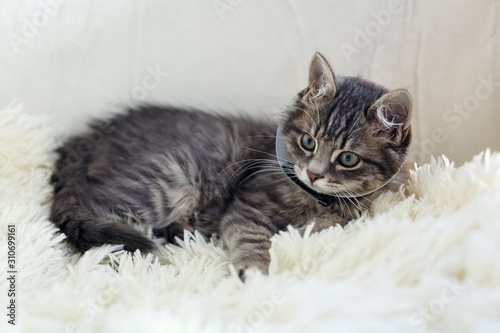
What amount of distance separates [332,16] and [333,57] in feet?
0.53

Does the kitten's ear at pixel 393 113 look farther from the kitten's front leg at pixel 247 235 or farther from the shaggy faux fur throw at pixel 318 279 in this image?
the kitten's front leg at pixel 247 235

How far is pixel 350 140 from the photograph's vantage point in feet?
4.26

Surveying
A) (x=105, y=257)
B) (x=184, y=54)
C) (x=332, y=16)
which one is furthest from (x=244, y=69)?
(x=105, y=257)

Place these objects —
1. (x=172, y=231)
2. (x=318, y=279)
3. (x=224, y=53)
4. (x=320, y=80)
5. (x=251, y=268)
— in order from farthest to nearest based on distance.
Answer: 1. (x=224, y=53)
2. (x=172, y=231)
3. (x=320, y=80)
4. (x=251, y=268)
5. (x=318, y=279)

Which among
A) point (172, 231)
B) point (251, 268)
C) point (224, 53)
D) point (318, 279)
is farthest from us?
point (224, 53)

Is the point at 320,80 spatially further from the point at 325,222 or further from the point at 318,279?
the point at 318,279

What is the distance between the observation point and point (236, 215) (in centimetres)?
148

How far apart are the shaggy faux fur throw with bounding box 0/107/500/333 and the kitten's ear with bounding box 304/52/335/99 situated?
37cm

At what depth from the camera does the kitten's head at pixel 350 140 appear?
1.28 m

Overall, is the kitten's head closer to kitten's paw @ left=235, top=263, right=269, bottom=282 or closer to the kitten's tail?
kitten's paw @ left=235, top=263, right=269, bottom=282

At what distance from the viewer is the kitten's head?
128 centimetres

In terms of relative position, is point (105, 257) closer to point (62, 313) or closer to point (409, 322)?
point (62, 313)

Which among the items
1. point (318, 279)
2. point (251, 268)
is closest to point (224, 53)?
point (251, 268)

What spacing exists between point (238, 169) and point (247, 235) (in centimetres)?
31
